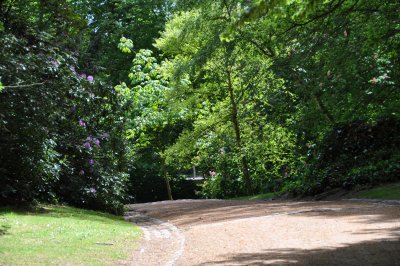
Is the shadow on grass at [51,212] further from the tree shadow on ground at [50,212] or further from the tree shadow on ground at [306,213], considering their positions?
the tree shadow on ground at [306,213]

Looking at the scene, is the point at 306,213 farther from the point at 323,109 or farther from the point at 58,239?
the point at 323,109

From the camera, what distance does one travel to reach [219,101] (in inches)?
945

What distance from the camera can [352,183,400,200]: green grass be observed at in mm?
12992

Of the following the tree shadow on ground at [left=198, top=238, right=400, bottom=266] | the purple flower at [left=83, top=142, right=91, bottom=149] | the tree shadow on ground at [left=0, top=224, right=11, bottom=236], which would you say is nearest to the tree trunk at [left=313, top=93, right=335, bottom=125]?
the purple flower at [left=83, top=142, right=91, bottom=149]

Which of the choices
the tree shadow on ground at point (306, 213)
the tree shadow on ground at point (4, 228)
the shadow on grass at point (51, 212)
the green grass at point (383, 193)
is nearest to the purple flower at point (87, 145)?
the shadow on grass at point (51, 212)

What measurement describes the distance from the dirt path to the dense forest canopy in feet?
10.6

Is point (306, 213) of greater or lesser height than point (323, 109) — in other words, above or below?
below

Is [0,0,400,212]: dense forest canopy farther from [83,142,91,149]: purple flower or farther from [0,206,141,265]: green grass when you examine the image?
[0,206,141,265]: green grass

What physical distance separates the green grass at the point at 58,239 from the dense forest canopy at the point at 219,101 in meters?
1.79

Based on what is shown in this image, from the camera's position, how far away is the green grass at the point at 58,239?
25.1ft

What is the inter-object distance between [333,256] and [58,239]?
15.6 ft

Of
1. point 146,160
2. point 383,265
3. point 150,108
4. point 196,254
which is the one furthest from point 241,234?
point 146,160

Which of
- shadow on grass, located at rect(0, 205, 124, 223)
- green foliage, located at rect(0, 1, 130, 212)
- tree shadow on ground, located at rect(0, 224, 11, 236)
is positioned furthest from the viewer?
green foliage, located at rect(0, 1, 130, 212)

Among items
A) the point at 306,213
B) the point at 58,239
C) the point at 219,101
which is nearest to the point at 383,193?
the point at 306,213
